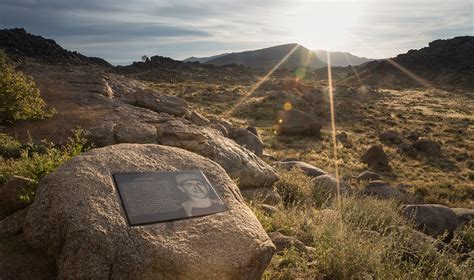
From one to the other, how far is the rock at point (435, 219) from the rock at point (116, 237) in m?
6.87

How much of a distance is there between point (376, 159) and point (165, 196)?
19.4 m

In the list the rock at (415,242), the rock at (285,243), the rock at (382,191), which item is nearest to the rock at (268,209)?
the rock at (285,243)

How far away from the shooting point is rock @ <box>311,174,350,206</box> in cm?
1037

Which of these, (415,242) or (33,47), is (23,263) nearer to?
(415,242)

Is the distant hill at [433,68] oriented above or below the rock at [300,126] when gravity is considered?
above

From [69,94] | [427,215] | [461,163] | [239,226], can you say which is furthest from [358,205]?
[461,163]

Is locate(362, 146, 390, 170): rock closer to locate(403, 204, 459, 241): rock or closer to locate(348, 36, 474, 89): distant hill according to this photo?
locate(403, 204, 459, 241): rock

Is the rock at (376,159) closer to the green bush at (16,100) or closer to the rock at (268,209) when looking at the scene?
the rock at (268,209)

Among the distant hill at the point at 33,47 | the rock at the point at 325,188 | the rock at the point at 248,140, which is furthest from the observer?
the distant hill at the point at 33,47

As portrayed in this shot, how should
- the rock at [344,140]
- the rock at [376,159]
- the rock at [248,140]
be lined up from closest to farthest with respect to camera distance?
1. the rock at [248,140]
2. the rock at [376,159]
3. the rock at [344,140]

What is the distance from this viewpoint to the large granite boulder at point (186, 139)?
856 cm

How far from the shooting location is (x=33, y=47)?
109 metres

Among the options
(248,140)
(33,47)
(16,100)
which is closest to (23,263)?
(16,100)

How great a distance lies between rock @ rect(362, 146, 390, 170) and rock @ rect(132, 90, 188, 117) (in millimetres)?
13410
